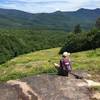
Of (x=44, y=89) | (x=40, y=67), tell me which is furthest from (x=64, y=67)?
(x=40, y=67)

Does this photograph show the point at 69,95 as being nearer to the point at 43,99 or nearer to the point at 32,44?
the point at 43,99

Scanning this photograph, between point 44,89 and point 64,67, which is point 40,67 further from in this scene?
point 44,89

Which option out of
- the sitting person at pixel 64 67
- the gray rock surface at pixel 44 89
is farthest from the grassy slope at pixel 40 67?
the gray rock surface at pixel 44 89

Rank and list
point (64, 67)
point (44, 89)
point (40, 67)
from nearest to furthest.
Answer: point (44, 89)
point (64, 67)
point (40, 67)

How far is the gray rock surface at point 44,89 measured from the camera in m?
17.8

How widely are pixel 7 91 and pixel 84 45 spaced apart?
5417 centimetres

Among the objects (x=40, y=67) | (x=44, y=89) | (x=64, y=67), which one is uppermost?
(x=64, y=67)

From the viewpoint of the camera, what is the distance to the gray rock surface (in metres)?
17.8

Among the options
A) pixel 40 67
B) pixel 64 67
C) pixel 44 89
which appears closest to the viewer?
pixel 44 89

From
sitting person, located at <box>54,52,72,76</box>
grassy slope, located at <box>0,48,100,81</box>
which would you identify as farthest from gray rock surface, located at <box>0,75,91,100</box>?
grassy slope, located at <box>0,48,100,81</box>

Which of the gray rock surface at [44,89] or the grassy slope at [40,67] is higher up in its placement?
the gray rock surface at [44,89]

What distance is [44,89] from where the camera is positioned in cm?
1842

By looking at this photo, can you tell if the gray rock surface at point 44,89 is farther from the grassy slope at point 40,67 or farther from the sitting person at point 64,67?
the grassy slope at point 40,67

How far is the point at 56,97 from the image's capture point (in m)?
17.9
